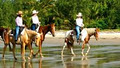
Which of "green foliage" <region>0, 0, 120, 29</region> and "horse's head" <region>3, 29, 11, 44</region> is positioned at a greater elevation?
"horse's head" <region>3, 29, 11, 44</region>

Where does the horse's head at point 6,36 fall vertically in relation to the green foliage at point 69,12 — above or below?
above

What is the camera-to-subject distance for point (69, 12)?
51.5 meters

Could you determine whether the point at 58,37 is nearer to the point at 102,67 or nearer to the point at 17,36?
the point at 17,36

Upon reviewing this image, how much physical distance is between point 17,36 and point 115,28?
30.8m

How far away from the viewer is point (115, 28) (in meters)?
51.0

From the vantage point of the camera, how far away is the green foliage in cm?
5097

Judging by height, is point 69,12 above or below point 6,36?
below

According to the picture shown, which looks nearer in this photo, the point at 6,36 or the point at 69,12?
the point at 6,36

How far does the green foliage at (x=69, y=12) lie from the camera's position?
167ft

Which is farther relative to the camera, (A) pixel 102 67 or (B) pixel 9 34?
(B) pixel 9 34

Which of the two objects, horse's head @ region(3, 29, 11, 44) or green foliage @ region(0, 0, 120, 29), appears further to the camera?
green foliage @ region(0, 0, 120, 29)

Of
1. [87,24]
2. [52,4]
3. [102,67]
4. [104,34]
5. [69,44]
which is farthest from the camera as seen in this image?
[52,4]

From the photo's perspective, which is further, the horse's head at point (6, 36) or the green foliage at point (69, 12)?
the green foliage at point (69, 12)

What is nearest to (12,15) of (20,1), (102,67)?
(20,1)
